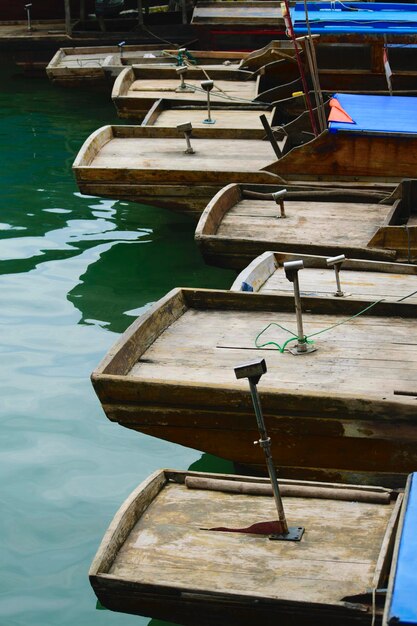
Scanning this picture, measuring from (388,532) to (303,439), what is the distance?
109cm

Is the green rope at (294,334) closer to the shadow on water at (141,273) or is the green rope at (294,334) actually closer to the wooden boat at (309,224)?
the wooden boat at (309,224)

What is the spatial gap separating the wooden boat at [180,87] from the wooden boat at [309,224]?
156 inches

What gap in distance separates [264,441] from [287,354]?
1.70 meters

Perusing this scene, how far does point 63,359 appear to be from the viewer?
8.20 m

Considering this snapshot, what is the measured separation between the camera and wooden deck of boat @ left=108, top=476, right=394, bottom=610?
4137mm

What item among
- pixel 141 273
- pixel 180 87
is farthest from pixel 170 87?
pixel 141 273

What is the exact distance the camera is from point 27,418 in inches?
288

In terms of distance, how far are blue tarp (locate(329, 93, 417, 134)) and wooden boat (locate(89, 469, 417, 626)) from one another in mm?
5175

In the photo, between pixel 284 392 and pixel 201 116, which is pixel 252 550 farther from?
pixel 201 116

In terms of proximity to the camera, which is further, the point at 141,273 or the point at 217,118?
the point at 217,118

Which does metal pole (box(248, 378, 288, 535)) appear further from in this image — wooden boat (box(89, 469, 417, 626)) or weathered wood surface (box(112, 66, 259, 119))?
weathered wood surface (box(112, 66, 259, 119))

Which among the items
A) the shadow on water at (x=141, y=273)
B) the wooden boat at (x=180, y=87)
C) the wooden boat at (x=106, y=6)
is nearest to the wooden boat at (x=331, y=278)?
the shadow on water at (x=141, y=273)


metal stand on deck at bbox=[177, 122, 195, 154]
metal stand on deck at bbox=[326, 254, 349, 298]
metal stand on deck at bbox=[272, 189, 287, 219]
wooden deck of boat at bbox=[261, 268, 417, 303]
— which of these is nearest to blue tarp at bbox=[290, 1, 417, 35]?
metal stand on deck at bbox=[177, 122, 195, 154]

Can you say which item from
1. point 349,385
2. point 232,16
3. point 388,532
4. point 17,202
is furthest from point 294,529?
point 232,16
